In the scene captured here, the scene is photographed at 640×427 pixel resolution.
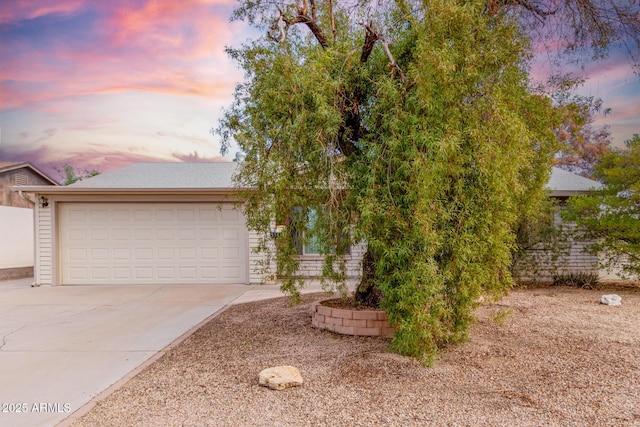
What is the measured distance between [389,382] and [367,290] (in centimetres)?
196

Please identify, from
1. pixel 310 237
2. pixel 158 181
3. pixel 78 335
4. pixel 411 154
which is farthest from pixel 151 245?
pixel 411 154

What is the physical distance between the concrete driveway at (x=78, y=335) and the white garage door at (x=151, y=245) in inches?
22.9

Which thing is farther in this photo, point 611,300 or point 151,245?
point 151,245

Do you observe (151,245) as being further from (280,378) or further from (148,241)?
(280,378)

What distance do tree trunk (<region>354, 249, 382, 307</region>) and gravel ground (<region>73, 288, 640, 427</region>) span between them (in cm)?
68

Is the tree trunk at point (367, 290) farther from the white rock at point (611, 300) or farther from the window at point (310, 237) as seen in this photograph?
the white rock at point (611, 300)

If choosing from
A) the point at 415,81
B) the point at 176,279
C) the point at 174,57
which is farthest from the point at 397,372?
the point at 174,57

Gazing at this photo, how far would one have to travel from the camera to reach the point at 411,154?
3.63 metres

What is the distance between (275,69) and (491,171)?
2.34m

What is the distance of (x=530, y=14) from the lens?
719 cm

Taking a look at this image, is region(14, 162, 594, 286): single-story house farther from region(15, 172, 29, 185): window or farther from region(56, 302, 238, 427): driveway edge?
region(15, 172, 29, 185): window

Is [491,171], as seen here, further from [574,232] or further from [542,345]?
[574,232]

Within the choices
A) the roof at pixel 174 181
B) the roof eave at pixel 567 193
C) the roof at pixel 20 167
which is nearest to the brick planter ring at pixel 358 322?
the roof at pixel 174 181

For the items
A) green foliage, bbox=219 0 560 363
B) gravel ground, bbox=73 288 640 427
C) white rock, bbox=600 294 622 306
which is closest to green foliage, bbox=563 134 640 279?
white rock, bbox=600 294 622 306
